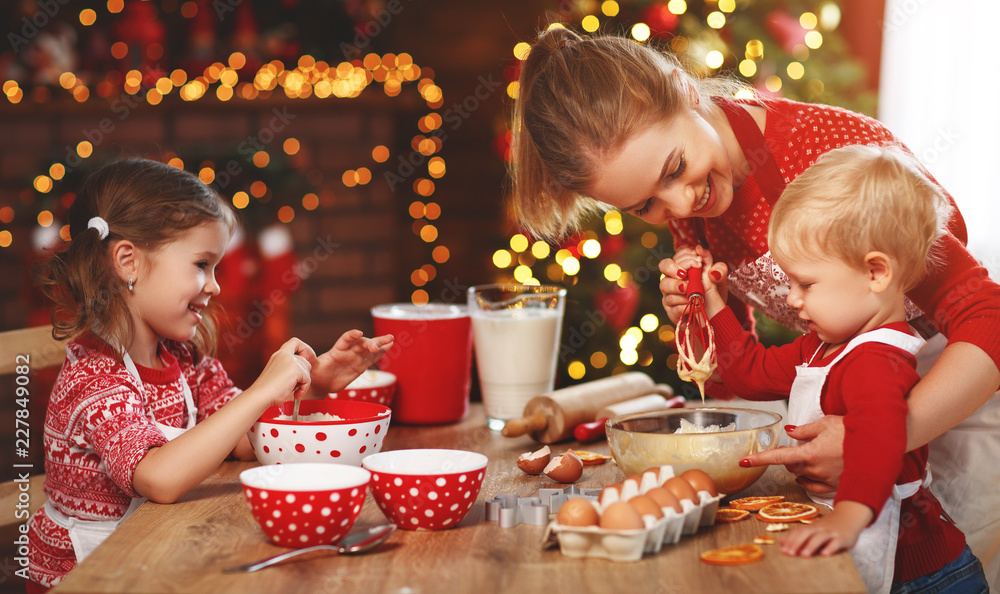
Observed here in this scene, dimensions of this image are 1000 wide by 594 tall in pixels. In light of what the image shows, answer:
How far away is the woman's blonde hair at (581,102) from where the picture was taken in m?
1.24

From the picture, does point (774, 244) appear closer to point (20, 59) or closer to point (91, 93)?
point (91, 93)

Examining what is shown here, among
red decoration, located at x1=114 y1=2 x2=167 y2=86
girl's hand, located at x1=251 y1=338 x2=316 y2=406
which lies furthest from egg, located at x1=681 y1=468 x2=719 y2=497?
red decoration, located at x1=114 y1=2 x2=167 y2=86

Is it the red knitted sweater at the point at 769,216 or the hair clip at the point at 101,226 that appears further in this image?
the hair clip at the point at 101,226

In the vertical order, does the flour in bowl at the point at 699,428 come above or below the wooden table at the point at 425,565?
above

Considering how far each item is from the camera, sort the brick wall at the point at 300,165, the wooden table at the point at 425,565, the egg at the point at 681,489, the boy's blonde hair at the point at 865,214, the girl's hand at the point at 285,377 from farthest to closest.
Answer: the brick wall at the point at 300,165, the girl's hand at the point at 285,377, the boy's blonde hair at the point at 865,214, the egg at the point at 681,489, the wooden table at the point at 425,565

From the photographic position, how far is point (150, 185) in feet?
4.38

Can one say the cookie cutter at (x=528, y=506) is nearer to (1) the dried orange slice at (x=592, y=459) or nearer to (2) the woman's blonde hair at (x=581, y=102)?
(1) the dried orange slice at (x=592, y=459)

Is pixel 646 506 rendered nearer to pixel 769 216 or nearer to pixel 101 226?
pixel 769 216

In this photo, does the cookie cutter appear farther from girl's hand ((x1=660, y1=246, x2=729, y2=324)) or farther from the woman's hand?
girl's hand ((x1=660, y1=246, x2=729, y2=324))

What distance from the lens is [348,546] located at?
2.72 ft

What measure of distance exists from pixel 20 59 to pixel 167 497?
2.89m

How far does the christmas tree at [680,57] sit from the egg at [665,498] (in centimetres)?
184

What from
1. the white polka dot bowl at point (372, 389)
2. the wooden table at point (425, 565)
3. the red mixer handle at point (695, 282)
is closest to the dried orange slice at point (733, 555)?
the wooden table at point (425, 565)

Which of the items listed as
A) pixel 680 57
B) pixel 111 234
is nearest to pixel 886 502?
pixel 111 234
